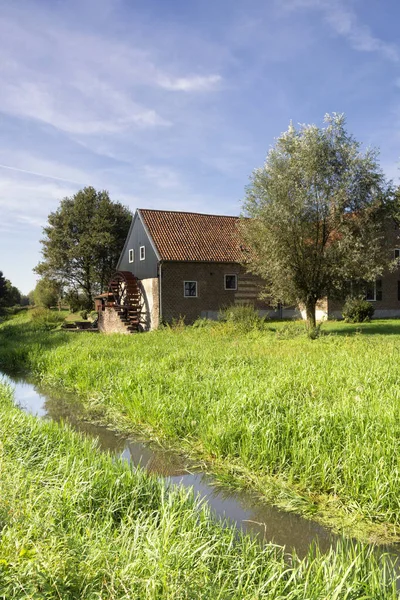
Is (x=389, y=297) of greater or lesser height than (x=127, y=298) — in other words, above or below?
below

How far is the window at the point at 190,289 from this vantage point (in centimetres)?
2678

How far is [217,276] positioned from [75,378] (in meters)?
17.5

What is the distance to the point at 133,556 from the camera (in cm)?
289

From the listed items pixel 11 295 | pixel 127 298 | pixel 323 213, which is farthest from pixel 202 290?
pixel 11 295

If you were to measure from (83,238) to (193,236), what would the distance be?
1803cm

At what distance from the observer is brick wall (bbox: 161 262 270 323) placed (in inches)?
1032

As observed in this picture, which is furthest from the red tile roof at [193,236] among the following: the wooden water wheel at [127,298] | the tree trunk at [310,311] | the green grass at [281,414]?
the green grass at [281,414]

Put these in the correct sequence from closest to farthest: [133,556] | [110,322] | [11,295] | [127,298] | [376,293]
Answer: [133,556] → [127,298] → [110,322] → [376,293] → [11,295]

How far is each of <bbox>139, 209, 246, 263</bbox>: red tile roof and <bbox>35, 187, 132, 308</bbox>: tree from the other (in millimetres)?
15522

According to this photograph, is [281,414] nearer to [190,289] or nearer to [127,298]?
[190,289]

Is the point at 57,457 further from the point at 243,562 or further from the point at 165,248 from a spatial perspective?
the point at 165,248

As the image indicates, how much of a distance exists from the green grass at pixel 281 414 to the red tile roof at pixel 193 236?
48.8 feet

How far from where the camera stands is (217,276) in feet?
91.1

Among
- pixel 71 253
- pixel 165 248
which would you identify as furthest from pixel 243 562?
pixel 71 253
